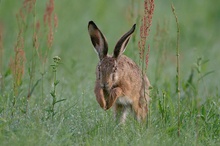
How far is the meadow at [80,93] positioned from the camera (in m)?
6.69

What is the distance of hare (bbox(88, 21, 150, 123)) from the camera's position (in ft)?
24.7

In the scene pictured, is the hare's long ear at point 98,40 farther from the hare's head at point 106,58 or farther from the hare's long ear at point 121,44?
the hare's long ear at point 121,44

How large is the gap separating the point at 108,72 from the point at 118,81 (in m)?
0.33

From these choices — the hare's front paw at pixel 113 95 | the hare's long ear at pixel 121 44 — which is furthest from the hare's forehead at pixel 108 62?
the hare's front paw at pixel 113 95

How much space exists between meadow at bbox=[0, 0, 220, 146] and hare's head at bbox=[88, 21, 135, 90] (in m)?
0.28

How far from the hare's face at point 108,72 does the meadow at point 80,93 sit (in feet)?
0.86

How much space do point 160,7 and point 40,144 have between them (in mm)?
9854

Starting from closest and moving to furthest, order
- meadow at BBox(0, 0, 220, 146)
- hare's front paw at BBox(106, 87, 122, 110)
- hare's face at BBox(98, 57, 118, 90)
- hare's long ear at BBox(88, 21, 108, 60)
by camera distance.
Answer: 1. meadow at BBox(0, 0, 220, 146)
2. hare's face at BBox(98, 57, 118, 90)
3. hare's front paw at BBox(106, 87, 122, 110)
4. hare's long ear at BBox(88, 21, 108, 60)

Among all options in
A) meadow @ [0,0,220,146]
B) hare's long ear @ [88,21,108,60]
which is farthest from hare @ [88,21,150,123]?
meadow @ [0,0,220,146]

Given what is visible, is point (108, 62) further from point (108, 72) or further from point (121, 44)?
point (121, 44)

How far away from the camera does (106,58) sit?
303 inches

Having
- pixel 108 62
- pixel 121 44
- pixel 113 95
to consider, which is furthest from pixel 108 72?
pixel 121 44

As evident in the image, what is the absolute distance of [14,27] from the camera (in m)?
12.6

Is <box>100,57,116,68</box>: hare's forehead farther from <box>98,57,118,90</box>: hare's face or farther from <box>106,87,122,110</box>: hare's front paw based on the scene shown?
<box>106,87,122,110</box>: hare's front paw
